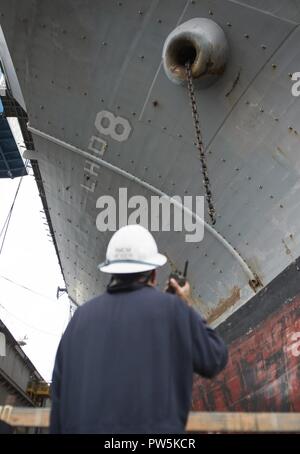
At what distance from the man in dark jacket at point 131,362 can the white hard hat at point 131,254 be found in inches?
2.9

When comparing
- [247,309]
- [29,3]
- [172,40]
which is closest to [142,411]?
[247,309]

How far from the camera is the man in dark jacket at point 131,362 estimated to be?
1344mm

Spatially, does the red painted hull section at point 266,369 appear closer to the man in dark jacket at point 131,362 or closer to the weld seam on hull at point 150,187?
the weld seam on hull at point 150,187

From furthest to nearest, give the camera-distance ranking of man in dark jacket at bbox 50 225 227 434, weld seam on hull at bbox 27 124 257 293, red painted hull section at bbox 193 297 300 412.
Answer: weld seam on hull at bbox 27 124 257 293 < red painted hull section at bbox 193 297 300 412 < man in dark jacket at bbox 50 225 227 434

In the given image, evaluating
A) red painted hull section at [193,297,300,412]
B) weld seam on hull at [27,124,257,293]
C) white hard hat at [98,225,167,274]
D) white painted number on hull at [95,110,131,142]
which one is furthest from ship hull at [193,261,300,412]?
white painted number on hull at [95,110,131,142]

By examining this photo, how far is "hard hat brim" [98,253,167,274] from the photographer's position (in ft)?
5.50

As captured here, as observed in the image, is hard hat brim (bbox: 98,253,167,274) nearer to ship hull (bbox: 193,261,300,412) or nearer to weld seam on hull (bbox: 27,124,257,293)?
ship hull (bbox: 193,261,300,412)

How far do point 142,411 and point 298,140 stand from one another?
341cm

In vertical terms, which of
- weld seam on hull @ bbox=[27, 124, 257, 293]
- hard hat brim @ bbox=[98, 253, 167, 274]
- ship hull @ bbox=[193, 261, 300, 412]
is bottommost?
hard hat brim @ bbox=[98, 253, 167, 274]

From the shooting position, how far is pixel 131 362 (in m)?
1.40

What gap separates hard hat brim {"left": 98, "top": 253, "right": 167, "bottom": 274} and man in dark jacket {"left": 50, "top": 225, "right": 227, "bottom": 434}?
5 cm

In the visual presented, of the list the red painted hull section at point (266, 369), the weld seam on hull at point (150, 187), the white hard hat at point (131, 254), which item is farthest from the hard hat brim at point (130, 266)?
the weld seam on hull at point (150, 187)
